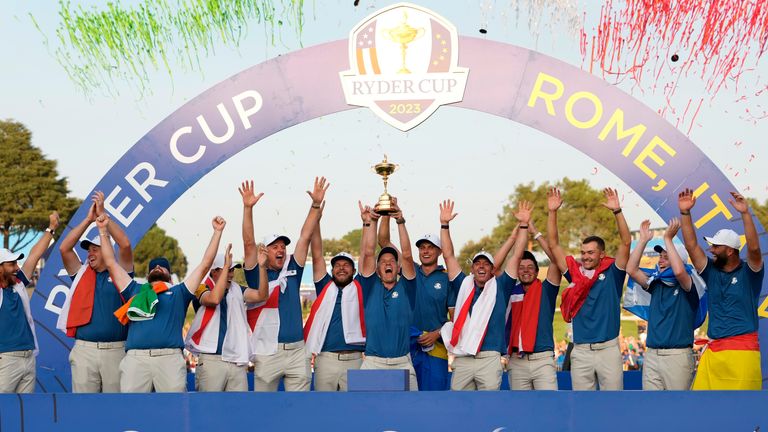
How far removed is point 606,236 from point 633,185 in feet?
122

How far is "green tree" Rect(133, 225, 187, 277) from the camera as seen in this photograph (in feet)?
161

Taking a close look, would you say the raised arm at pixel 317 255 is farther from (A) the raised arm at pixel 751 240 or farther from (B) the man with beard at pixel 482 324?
(A) the raised arm at pixel 751 240

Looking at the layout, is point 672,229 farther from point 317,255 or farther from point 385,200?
point 317,255

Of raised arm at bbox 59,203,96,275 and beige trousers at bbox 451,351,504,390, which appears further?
raised arm at bbox 59,203,96,275

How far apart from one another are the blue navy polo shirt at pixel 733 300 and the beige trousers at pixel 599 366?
79 cm

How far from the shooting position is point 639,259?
806 cm

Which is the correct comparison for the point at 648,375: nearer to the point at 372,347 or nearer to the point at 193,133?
the point at 372,347

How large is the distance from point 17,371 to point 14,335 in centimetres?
28

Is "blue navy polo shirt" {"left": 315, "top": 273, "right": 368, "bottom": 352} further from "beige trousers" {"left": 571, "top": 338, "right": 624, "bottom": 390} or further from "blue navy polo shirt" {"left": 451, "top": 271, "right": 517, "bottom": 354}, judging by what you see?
"beige trousers" {"left": 571, "top": 338, "right": 624, "bottom": 390}

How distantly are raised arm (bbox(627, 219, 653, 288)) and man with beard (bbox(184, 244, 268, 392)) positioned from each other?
9.18 feet

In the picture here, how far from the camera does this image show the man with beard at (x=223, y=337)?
8.13 m

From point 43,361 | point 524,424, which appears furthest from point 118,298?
point 524,424

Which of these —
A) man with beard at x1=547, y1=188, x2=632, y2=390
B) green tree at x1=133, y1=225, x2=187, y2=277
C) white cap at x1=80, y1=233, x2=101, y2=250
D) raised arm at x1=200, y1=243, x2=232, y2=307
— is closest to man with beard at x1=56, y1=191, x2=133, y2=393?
white cap at x1=80, y1=233, x2=101, y2=250

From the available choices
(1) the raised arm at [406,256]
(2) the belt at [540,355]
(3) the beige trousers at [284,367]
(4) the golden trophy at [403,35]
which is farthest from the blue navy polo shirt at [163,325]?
(4) the golden trophy at [403,35]
